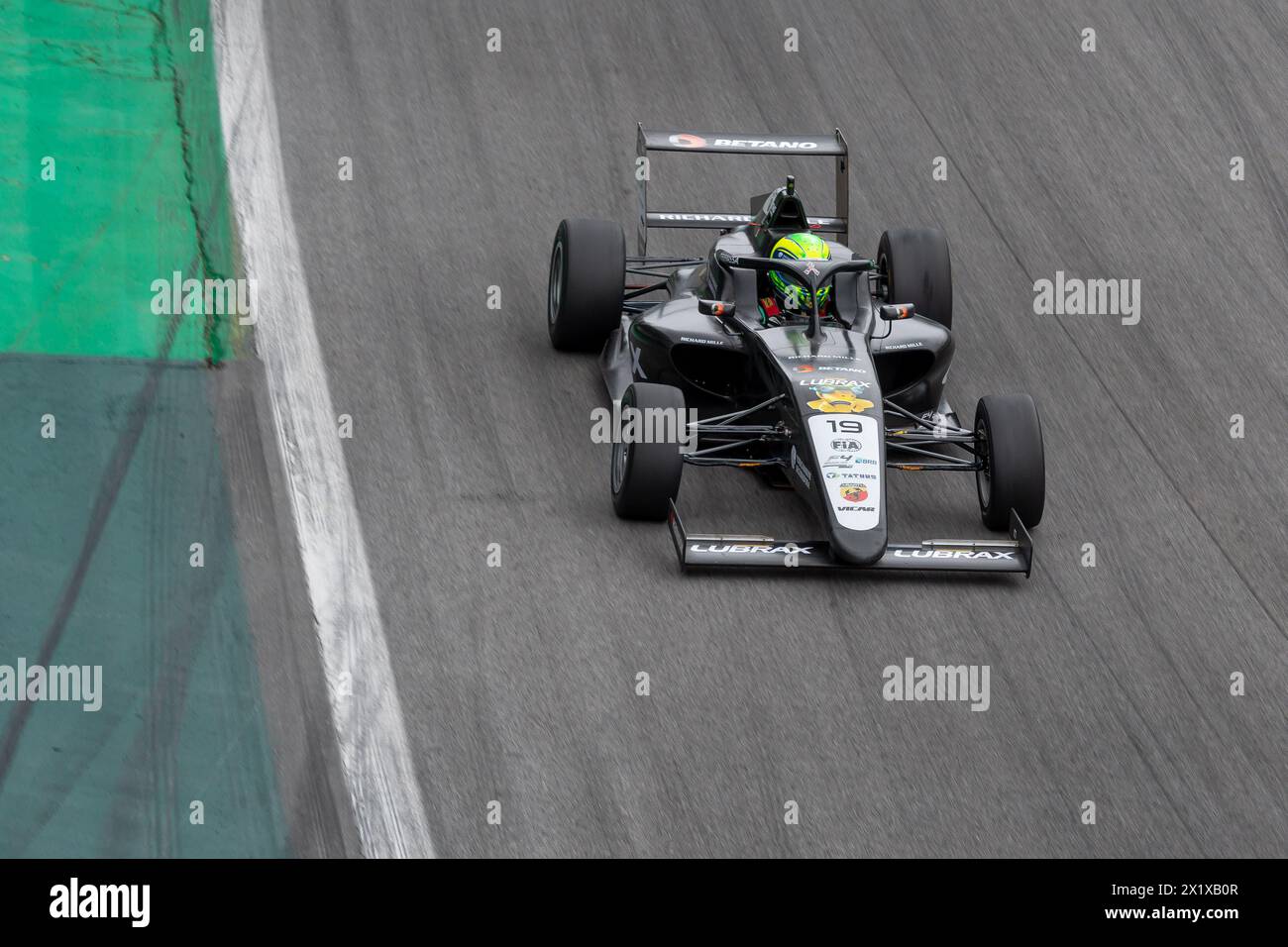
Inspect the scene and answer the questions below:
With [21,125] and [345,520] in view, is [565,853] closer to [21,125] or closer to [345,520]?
[345,520]

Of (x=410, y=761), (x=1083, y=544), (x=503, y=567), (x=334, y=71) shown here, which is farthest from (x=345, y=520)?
(x=334, y=71)

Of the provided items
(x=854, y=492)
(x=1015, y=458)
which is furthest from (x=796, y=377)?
(x=1015, y=458)

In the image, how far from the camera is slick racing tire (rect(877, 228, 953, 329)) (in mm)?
10625

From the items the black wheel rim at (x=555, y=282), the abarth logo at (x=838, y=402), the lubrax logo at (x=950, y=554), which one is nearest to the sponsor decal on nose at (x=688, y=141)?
the black wheel rim at (x=555, y=282)

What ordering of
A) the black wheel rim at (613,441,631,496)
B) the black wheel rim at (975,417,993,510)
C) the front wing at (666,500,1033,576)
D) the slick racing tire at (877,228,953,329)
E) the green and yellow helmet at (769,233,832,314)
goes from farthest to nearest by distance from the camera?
1. the slick racing tire at (877,228,953,329)
2. the green and yellow helmet at (769,233,832,314)
3. the black wheel rim at (975,417,993,510)
4. the black wheel rim at (613,441,631,496)
5. the front wing at (666,500,1033,576)

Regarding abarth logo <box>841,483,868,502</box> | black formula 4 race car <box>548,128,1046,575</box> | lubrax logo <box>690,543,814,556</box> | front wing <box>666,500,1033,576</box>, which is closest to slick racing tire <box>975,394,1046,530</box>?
black formula 4 race car <box>548,128,1046,575</box>

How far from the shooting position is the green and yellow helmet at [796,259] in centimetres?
954

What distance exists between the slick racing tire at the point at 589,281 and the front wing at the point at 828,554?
228 centimetres

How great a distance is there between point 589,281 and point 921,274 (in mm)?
2048

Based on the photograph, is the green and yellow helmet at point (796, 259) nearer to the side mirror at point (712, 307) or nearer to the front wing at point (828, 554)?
the side mirror at point (712, 307)

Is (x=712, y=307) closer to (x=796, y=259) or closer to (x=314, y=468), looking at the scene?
(x=796, y=259)

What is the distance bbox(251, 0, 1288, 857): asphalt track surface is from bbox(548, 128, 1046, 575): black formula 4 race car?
225mm

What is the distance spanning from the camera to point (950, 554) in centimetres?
848

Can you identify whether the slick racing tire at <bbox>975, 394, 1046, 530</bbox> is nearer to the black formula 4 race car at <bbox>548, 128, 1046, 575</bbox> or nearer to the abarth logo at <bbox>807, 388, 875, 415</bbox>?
the black formula 4 race car at <bbox>548, 128, 1046, 575</bbox>
